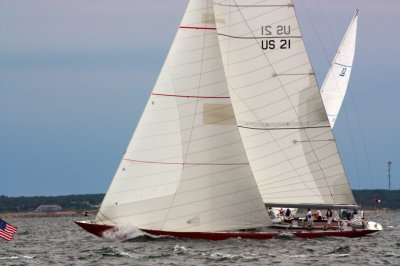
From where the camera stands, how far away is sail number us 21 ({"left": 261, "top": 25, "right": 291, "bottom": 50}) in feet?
194

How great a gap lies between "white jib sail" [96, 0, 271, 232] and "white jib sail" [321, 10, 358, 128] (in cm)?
1805

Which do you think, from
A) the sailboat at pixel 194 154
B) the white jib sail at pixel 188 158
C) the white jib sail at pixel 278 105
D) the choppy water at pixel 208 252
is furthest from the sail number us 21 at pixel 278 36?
the choppy water at pixel 208 252

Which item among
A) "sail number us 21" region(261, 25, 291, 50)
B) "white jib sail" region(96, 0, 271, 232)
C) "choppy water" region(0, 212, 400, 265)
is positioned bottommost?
"choppy water" region(0, 212, 400, 265)

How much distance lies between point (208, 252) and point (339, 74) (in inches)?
960

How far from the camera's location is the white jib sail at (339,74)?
72.9m

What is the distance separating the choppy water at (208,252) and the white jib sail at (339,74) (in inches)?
518

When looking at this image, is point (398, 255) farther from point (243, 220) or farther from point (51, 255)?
point (51, 255)

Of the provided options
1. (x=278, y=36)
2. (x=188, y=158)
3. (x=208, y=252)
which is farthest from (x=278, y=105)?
(x=208, y=252)

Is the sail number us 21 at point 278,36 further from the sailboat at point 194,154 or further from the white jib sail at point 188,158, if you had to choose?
the white jib sail at point 188,158

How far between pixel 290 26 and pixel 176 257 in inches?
575

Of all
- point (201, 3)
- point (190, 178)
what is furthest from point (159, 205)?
point (201, 3)

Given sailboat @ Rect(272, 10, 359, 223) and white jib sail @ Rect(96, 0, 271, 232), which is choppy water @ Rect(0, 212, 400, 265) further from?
sailboat @ Rect(272, 10, 359, 223)

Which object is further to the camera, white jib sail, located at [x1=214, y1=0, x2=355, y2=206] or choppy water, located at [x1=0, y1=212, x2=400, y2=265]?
white jib sail, located at [x1=214, y1=0, x2=355, y2=206]

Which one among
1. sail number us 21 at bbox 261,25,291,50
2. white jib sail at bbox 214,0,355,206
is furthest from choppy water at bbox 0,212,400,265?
sail number us 21 at bbox 261,25,291,50
